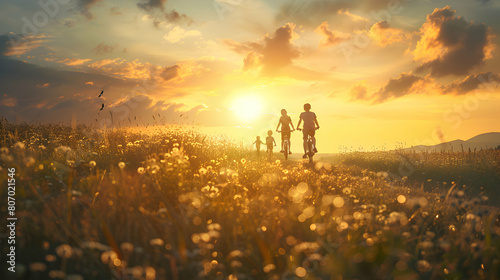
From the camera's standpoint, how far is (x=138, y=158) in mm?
9547

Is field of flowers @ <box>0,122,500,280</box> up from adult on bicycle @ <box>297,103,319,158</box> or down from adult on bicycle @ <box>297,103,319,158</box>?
down

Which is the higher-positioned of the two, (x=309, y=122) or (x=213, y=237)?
(x=309, y=122)

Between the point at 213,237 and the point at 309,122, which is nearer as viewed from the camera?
the point at 213,237

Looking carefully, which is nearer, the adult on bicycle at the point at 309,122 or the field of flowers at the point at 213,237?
the field of flowers at the point at 213,237

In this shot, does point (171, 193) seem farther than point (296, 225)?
Yes

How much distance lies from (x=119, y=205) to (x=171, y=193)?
3.47 ft

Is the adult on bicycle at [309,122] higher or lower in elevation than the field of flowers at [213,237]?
higher

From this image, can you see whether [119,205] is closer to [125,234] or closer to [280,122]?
[125,234]

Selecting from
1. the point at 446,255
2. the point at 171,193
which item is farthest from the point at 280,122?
the point at 446,255

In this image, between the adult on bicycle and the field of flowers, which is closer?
the field of flowers

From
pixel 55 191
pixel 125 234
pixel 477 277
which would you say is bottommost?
pixel 477 277

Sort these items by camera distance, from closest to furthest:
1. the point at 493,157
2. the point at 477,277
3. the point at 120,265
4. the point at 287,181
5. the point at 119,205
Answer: the point at 120,265, the point at 477,277, the point at 119,205, the point at 287,181, the point at 493,157

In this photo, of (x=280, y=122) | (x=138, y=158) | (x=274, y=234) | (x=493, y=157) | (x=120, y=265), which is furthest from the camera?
(x=280, y=122)

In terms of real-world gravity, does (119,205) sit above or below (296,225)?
above
